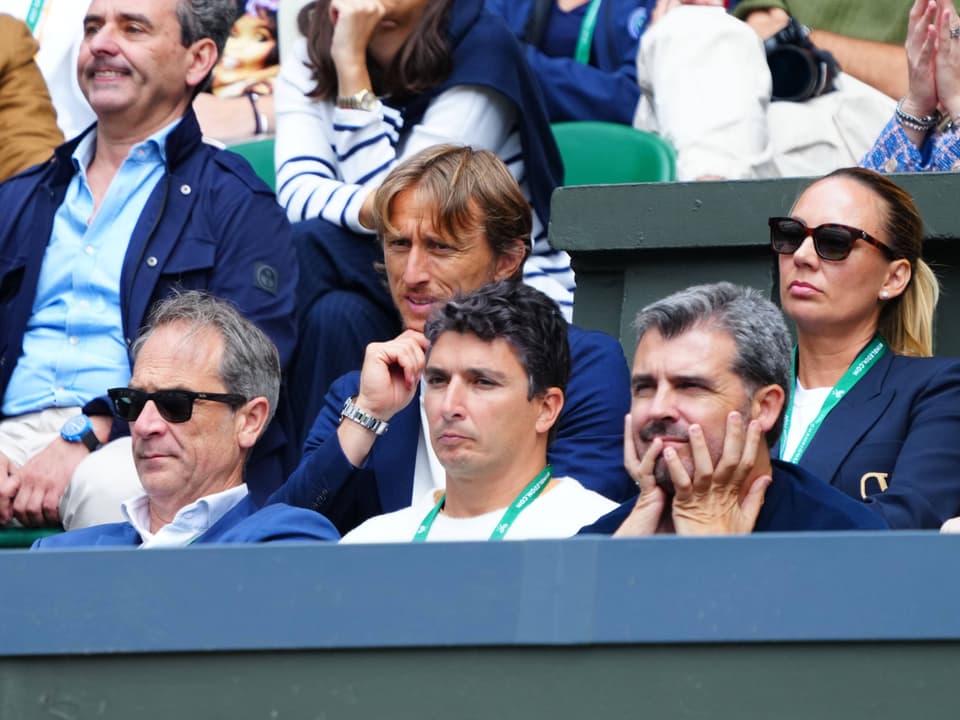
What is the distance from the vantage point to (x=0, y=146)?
5160mm

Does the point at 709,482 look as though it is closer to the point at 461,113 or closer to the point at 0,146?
the point at 461,113

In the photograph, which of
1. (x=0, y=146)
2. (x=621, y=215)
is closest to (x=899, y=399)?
(x=621, y=215)

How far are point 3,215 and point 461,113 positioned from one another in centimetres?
116

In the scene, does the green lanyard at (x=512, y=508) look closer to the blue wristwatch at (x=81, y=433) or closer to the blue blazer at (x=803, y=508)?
the blue blazer at (x=803, y=508)

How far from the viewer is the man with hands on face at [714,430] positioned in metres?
2.92

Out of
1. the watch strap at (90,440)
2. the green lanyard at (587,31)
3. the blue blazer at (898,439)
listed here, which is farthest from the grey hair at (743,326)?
the green lanyard at (587,31)

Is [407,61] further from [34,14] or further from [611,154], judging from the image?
[34,14]

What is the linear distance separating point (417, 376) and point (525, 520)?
582 mm

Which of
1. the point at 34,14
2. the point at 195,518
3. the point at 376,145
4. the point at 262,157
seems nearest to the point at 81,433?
the point at 195,518

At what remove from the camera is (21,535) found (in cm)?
414

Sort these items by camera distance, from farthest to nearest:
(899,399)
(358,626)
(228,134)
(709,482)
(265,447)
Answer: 1. (228,134)
2. (265,447)
3. (899,399)
4. (709,482)
5. (358,626)

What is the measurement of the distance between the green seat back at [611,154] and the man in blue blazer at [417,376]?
3.49 feet

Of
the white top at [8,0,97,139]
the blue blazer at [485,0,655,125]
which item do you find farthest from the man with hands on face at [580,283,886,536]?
the white top at [8,0,97,139]

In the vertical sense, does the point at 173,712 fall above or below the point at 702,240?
below
